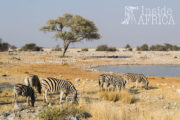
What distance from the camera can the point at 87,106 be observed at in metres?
7.77

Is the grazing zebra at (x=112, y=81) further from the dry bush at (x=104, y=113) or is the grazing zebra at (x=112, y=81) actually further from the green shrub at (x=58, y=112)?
the green shrub at (x=58, y=112)

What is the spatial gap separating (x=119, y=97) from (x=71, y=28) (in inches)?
1456

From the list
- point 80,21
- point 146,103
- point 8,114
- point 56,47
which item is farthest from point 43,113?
point 56,47

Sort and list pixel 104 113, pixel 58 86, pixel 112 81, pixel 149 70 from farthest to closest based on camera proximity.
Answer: pixel 149 70
pixel 112 81
pixel 58 86
pixel 104 113

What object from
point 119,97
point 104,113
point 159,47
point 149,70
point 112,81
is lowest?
point 149,70

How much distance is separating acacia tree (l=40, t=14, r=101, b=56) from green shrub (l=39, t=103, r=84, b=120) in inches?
1537

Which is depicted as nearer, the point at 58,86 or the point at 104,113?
the point at 104,113

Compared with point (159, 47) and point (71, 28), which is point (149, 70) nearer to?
point (71, 28)

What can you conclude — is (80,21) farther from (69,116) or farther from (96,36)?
(69,116)

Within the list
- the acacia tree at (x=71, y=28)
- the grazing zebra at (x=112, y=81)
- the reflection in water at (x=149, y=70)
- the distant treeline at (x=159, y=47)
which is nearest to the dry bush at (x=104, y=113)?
the grazing zebra at (x=112, y=81)

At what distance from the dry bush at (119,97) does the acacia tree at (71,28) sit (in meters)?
35.9

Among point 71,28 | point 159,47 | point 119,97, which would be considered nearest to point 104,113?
point 119,97

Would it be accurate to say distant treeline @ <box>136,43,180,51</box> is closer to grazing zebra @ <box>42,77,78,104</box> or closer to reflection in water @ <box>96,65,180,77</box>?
reflection in water @ <box>96,65,180,77</box>

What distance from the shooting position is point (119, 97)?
10672mm
